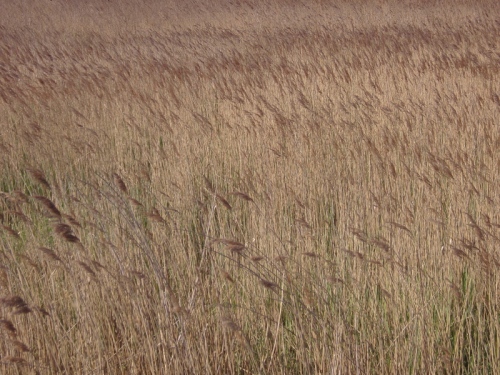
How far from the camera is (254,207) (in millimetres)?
3029

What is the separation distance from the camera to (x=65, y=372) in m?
1.87

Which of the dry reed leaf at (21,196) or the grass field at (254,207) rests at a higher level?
the dry reed leaf at (21,196)

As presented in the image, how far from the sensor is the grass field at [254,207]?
78.1 inches

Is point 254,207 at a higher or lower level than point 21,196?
lower

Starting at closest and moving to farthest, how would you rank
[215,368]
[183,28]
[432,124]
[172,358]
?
[172,358]
[215,368]
[432,124]
[183,28]

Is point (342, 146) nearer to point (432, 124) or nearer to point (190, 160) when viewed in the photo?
point (432, 124)

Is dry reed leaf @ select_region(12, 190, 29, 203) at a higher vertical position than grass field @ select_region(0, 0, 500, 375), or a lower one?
higher

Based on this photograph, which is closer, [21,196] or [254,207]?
[21,196]

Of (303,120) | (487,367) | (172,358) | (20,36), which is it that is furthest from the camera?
(20,36)

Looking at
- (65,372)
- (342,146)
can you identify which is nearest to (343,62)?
(342,146)

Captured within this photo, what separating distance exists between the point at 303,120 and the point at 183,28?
7313 millimetres

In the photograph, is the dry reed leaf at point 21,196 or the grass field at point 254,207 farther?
the dry reed leaf at point 21,196

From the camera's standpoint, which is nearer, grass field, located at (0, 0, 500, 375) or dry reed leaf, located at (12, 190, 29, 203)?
grass field, located at (0, 0, 500, 375)

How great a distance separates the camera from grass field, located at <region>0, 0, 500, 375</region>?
1.98 metres
